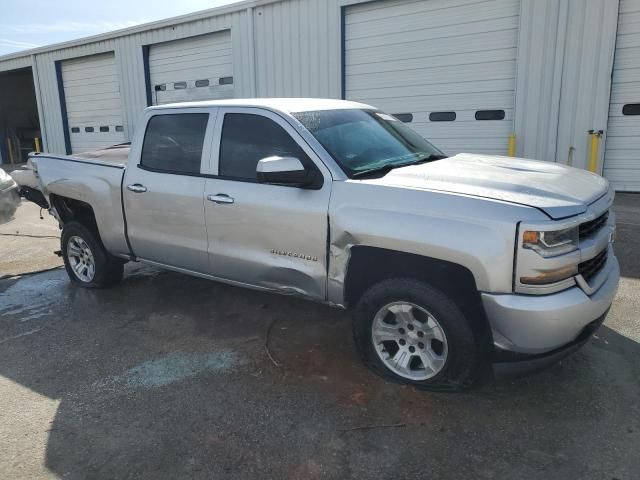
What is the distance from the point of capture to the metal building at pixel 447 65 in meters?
8.25

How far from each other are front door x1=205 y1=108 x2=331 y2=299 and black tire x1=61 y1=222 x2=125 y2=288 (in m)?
1.68

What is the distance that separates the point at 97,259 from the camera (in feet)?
17.1

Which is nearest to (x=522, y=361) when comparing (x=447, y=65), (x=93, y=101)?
(x=447, y=65)

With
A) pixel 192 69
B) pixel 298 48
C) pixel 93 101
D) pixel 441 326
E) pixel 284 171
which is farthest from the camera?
pixel 93 101

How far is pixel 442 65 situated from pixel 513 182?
Result: 703cm

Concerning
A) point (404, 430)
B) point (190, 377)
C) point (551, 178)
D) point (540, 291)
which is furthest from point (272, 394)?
point (551, 178)

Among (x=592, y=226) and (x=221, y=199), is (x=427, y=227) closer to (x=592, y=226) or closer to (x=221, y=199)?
(x=592, y=226)

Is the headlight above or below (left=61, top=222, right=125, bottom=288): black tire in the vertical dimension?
above

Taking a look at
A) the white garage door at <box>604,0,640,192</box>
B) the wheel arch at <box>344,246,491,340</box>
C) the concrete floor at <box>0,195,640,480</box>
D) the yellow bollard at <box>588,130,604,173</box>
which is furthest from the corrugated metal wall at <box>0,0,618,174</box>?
the wheel arch at <box>344,246,491,340</box>

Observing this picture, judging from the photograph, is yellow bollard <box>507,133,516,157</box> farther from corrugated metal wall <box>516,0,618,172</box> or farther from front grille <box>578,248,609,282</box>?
front grille <box>578,248,609,282</box>

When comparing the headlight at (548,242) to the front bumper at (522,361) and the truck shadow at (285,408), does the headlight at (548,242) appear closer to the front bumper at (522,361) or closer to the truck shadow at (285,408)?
the front bumper at (522,361)

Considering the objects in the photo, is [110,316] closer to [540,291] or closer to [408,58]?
[540,291]

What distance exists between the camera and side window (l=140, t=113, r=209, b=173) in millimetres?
4211

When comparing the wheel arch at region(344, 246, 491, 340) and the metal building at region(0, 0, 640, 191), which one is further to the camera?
the metal building at region(0, 0, 640, 191)
